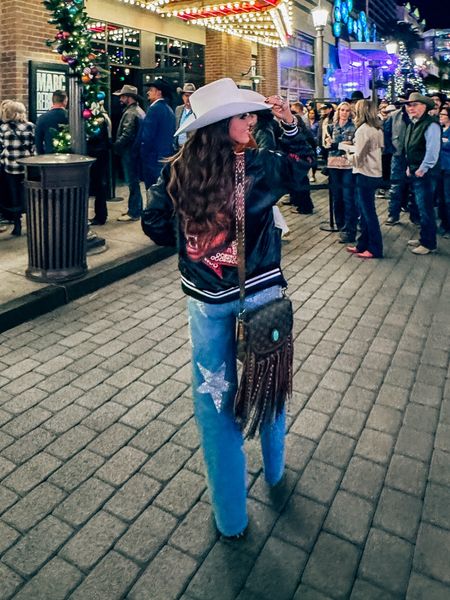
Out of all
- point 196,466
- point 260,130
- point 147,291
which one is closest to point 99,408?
point 196,466

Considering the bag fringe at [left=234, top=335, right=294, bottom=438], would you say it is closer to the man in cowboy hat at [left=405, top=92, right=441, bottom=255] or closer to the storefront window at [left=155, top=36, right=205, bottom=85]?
the man in cowboy hat at [left=405, top=92, right=441, bottom=255]

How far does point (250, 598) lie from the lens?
216 cm

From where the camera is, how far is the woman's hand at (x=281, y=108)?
7.67 feet

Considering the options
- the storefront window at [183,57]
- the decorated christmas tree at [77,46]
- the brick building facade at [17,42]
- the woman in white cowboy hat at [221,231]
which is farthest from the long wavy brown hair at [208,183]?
the storefront window at [183,57]

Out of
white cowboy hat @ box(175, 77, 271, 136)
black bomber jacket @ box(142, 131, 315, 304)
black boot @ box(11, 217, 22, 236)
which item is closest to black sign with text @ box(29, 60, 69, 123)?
black boot @ box(11, 217, 22, 236)

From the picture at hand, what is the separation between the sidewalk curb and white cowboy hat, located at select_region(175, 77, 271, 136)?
3.57 metres

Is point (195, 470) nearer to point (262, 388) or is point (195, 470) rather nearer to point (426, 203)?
point (262, 388)

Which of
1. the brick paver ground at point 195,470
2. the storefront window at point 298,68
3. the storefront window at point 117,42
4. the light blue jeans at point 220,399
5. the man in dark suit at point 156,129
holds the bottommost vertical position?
the brick paver ground at point 195,470

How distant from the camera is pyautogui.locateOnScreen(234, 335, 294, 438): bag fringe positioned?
89.5 inches

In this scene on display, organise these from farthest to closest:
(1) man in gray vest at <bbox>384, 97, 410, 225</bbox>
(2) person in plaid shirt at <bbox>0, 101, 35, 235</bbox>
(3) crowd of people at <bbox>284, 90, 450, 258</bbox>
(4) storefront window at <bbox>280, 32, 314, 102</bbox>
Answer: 1. (4) storefront window at <bbox>280, 32, 314, 102</bbox>
2. (1) man in gray vest at <bbox>384, 97, 410, 225</bbox>
3. (2) person in plaid shirt at <bbox>0, 101, 35, 235</bbox>
4. (3) crowd of people at <bbox>284, 90, 450, 258</bbox>

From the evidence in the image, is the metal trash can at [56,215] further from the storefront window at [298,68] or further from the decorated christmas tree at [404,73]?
the decorated christmas tree at [404,73]

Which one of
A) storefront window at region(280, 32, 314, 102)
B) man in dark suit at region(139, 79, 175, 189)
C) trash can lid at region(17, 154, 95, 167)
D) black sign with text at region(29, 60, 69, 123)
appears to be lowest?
trash can lid at region(17, 154, 95, 167)

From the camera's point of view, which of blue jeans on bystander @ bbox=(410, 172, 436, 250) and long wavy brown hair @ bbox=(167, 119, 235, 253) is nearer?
long wavy brown hair @ bbox=(167, 119, 235, 253)

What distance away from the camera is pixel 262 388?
232cm
